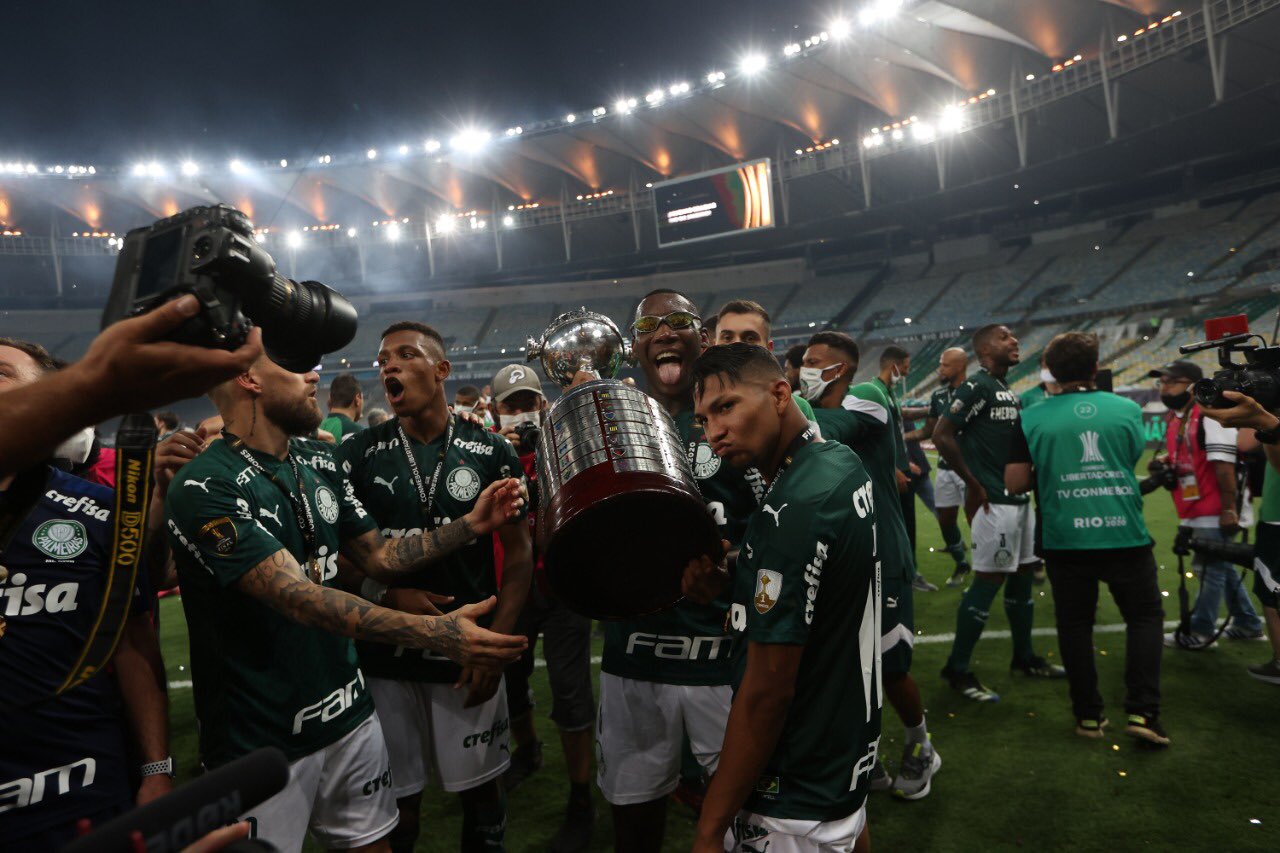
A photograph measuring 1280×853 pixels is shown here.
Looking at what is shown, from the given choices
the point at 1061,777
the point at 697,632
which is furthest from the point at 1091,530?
the point at 697,632

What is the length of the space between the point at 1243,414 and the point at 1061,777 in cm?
205

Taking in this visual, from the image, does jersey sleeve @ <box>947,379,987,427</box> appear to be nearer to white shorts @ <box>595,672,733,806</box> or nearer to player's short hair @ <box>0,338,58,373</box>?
white shorts @ <box>595,672,733,806</box>

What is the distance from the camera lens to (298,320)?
120 centimetres

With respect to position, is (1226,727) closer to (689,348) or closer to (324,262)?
(689,348)

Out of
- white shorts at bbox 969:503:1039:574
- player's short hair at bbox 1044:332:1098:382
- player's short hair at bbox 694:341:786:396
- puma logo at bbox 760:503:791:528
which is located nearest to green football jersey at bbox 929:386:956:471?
white shorts at bbox 969:503:1039:574

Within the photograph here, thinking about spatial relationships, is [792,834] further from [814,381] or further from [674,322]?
[814,381]

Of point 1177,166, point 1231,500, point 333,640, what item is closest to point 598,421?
point 333,640

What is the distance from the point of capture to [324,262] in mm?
43500

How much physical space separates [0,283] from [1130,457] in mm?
52572

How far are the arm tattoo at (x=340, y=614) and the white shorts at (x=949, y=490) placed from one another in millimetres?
7328

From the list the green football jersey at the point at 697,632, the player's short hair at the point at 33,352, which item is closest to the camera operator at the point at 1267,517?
the green football jersey at the point at 697,632

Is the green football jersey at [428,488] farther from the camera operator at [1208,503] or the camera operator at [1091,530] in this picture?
the camera operator at [1208,503]

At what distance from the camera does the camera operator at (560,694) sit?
11.4ft

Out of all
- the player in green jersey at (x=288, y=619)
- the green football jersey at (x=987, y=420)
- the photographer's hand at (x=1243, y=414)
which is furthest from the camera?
the green football jersey at (x=987, y=420)
